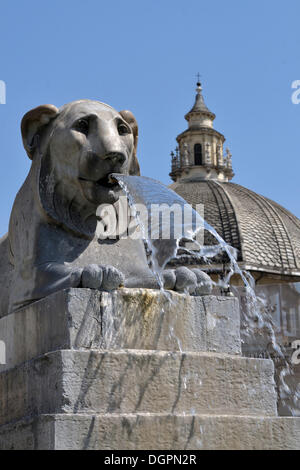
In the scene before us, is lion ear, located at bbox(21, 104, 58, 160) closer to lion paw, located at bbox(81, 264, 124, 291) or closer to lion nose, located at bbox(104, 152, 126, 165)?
lion nose, located at bbox(104, 152, 126, 165)

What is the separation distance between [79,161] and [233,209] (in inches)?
2089

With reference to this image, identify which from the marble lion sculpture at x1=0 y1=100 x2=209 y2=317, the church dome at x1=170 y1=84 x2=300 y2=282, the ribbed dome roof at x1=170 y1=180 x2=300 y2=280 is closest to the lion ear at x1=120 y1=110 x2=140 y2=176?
the marble lion sculpture at x1=0 y1=100 x2=209 y2=317

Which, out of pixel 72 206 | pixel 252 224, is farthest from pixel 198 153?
pixel 72 206

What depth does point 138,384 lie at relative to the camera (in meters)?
5.23

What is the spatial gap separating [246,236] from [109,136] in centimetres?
5052

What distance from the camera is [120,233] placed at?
6.27m

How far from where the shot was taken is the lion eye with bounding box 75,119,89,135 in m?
6.07

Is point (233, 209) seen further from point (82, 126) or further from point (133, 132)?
point (82, 126)

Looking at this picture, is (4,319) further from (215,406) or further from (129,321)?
(215,406)

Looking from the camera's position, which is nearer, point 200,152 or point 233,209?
point 233,209

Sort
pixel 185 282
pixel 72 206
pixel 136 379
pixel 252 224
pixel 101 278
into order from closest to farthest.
Result: pixel 136 379 < pixel 101 278 < pixel 185 282 < pixel 72 206 < pixel 252 224

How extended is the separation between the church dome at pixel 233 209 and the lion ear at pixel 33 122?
126 feet

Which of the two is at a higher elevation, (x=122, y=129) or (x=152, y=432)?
(x=122, y=129)
